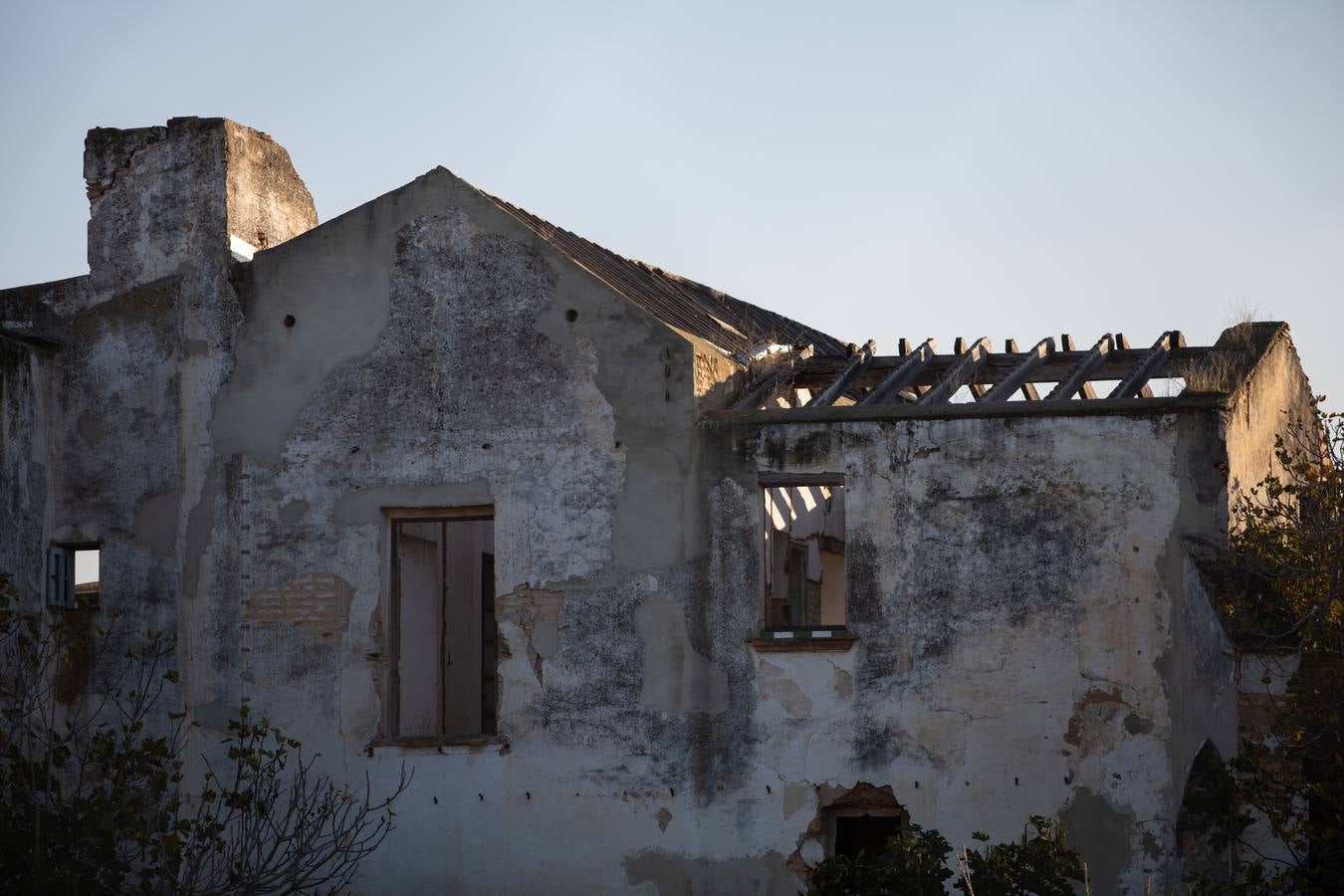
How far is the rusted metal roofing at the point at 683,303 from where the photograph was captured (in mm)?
13961

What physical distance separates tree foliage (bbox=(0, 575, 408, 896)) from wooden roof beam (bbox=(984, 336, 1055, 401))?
5370 mm

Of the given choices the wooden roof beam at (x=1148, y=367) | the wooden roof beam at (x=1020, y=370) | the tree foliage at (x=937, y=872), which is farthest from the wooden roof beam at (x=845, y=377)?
the tree foliage at (x=937, y=872)

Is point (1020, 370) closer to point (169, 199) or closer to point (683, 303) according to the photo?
point (683, 303)

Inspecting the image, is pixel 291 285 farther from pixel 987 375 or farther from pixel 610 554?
pixel 987 375

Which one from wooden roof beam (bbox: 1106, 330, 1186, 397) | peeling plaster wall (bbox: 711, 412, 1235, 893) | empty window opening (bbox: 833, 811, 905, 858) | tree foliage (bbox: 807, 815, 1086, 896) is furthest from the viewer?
empty window opening (bbox: 833, 811, 905, 858)

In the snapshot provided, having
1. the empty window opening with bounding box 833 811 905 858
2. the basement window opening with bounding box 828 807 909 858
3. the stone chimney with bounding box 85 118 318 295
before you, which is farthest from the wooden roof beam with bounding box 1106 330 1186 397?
the stone chimney with bounding box 85 118 318 295

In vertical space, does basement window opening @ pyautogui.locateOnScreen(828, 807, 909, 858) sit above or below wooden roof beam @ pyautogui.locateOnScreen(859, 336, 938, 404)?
below

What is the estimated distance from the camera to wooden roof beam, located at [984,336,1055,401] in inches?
514

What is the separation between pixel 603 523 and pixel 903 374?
2685 mm

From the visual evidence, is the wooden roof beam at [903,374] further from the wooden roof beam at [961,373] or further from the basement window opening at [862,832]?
the basement window opening at [862,832]

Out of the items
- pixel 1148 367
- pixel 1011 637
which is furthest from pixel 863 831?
pixel 1148 367

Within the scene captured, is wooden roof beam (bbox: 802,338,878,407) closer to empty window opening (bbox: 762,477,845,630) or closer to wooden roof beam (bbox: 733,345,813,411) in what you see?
wooden roof beam (bbox: 733,345,813,411)

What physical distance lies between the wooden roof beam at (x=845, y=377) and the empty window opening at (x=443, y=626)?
2738 millimetres

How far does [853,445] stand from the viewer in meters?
12.8
